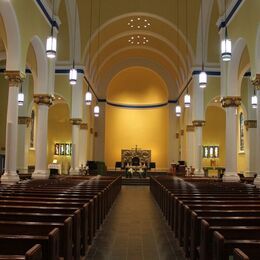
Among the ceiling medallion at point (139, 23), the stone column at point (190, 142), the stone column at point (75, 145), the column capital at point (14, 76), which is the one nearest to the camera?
the column capital at point (14, 76)

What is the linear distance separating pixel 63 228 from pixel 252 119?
77.4ft

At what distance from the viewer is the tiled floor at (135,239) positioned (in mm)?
6418

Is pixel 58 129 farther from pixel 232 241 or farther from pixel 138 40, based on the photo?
pixel 232 241

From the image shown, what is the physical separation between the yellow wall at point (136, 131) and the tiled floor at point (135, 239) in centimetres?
2557

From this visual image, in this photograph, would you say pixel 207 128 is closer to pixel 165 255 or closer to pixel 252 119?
pixel 252 119

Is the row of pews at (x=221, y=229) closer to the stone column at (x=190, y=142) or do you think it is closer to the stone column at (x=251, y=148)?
the stone column at (x=251, y=148)

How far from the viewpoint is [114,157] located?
3731 centimetres

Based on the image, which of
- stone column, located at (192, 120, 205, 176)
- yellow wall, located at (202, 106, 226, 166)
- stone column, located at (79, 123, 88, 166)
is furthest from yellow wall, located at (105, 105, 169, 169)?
stone column, located at (192, 120, 205, 176)

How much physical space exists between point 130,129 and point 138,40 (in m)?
10.4

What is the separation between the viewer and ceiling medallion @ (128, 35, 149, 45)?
98.1 feet

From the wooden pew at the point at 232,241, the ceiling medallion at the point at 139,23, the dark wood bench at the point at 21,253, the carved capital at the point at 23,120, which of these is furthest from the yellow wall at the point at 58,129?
the dark wood bench at the point at 21,253

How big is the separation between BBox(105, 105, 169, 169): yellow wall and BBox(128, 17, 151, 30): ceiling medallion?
35.5 ft

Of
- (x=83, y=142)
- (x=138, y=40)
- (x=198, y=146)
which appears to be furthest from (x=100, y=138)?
(x=198, y=146)

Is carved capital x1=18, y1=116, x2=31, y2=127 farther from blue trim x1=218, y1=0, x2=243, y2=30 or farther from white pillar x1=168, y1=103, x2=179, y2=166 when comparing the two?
white pillar x1=168, y1=103, x2=179, y2=166
